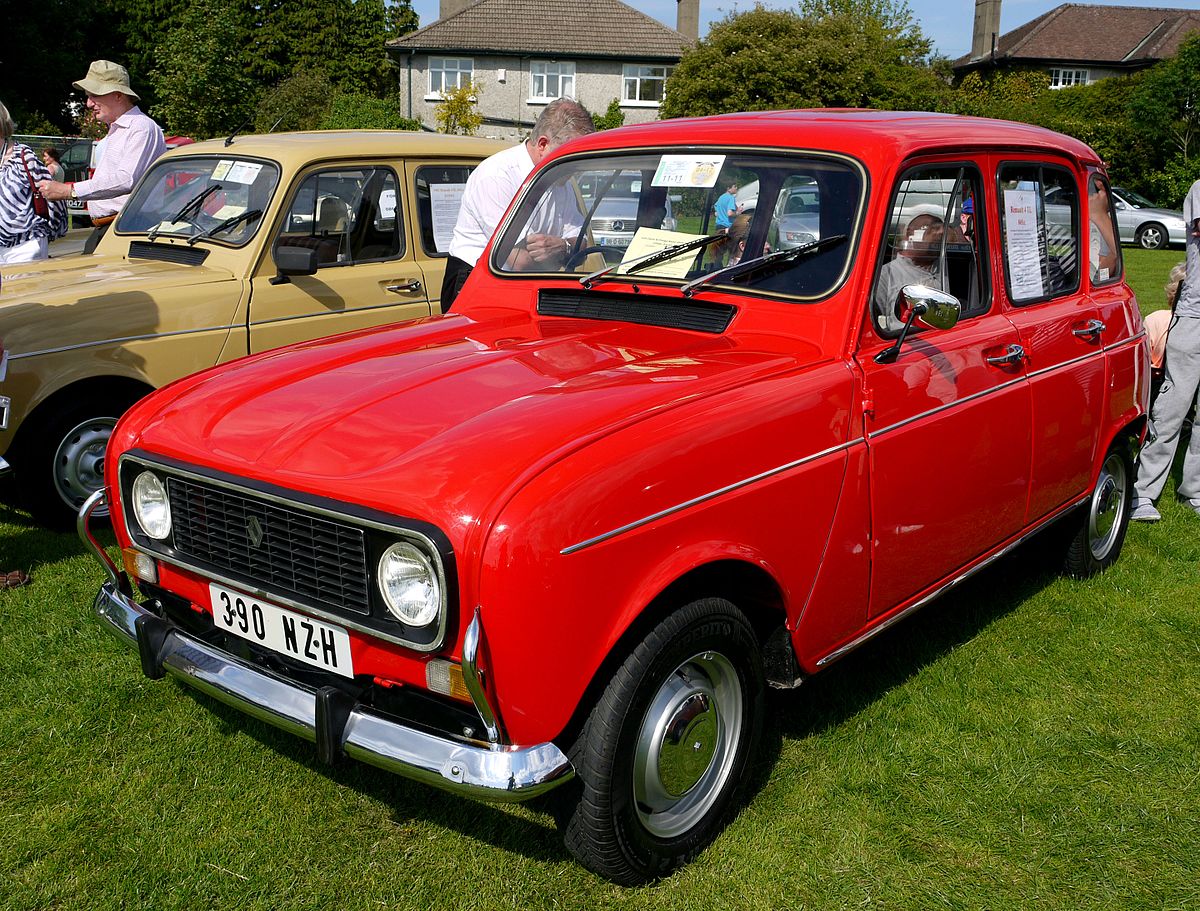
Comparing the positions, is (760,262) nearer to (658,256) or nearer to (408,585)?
(658,256)

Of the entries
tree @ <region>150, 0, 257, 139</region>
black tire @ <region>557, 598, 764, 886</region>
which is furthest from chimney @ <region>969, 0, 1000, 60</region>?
black tire @ <region>557, 598, 764, 886</region>

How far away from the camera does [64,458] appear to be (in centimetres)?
551

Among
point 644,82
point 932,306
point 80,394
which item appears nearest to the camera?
point 932,306

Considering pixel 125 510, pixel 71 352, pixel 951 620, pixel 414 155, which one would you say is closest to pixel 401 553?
pixel 125 510

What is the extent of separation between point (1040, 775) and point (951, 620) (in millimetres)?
1267

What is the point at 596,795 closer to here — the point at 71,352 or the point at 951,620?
the point at 951,620

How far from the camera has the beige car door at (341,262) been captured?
603 centimetres

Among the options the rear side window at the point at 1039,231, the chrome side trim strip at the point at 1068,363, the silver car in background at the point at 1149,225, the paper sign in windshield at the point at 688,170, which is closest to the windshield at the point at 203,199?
the paper sign in windshield at the point at 688,170

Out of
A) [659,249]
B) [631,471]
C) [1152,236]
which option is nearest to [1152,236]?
[1152,236]

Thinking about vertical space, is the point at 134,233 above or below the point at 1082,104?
below

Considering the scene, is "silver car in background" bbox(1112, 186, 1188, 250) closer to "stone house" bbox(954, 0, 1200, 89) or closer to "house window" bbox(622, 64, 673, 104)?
"house window" bbox(622, 64, 673, 104)

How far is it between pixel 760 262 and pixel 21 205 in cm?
507

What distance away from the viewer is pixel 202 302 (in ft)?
18.9

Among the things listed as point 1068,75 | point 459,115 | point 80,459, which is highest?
point 1068,75
